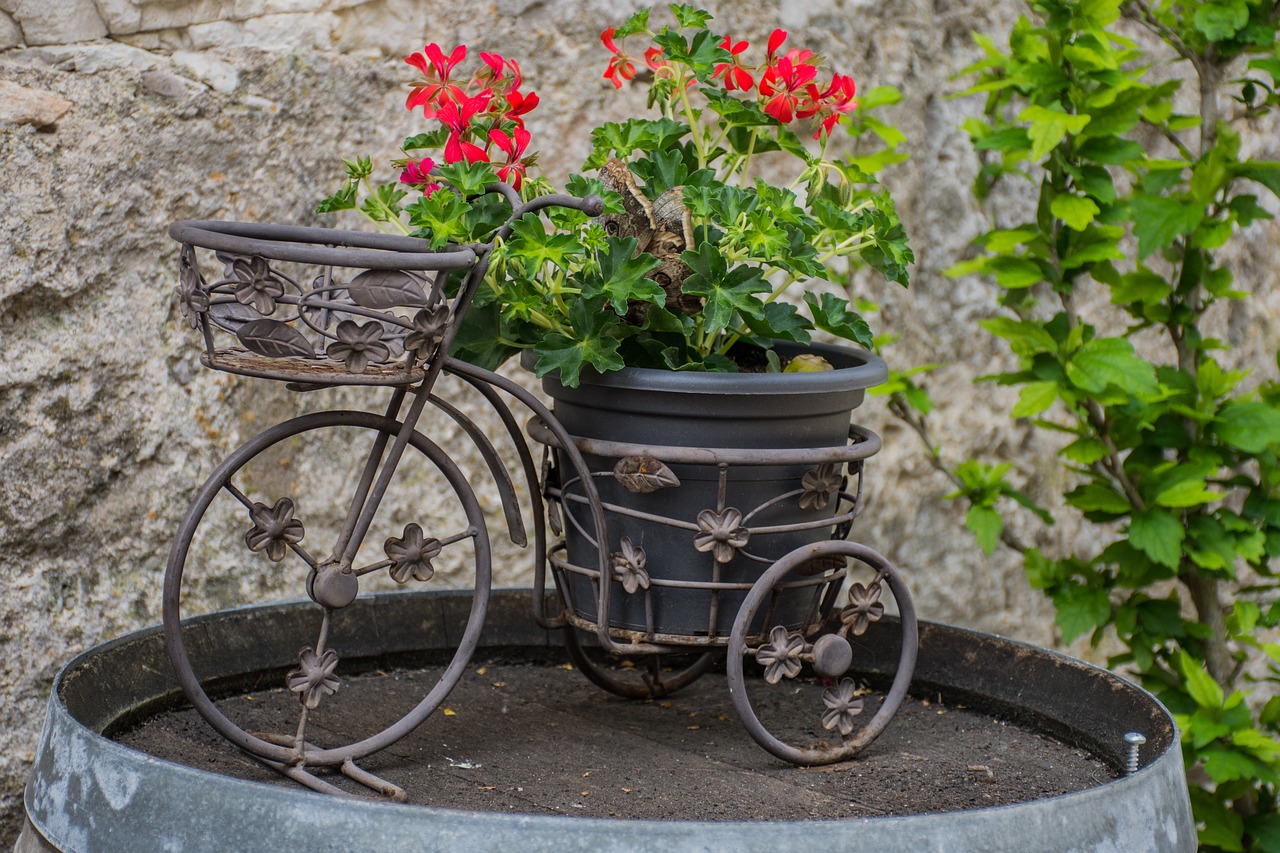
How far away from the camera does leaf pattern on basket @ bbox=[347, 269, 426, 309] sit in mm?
986

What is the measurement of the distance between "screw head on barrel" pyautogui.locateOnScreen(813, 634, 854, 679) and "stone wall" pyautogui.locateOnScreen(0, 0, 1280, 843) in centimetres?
90

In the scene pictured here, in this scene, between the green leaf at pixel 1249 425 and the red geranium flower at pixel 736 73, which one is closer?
the red geranium flower at pixel 736 73

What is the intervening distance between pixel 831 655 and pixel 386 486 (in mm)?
449

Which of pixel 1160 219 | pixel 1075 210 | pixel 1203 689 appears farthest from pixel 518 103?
pixel 1203 689

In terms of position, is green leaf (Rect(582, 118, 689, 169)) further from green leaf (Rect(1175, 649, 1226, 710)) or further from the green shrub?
green leaf (Rect(1175, 649, 1226, 710))

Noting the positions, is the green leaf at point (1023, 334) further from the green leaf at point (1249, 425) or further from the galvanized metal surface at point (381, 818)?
the galvanized metal surface at point (381, 818)

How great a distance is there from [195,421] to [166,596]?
0.81 metres

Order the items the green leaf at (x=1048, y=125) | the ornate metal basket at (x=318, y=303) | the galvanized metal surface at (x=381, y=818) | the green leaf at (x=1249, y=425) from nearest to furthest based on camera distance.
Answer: the galvanized metal surface at (x=381, y=818)
the ornate metal basket at (x=318, y=303)
the green leaf at (x=1048, y=125)
the green leaf at (x=1249, y=425)

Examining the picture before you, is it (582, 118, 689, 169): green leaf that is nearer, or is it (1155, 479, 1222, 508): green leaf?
(582, 118, 689, 169): green leaf

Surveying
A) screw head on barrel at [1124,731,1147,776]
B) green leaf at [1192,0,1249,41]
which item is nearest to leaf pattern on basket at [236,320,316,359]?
screw head on barrel at [1124,731,1147,776]

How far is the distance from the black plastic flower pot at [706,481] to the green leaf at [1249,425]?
0.83m

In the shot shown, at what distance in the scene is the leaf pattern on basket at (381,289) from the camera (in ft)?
3.24

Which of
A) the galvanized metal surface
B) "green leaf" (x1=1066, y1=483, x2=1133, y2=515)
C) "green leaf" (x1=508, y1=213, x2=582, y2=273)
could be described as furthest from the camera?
"green leaf" (x1=1066, y1=483, x2=1133, y2=515)

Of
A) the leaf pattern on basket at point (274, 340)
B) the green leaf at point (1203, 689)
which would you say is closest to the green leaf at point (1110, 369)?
the green leaf at point (1203, 689)
